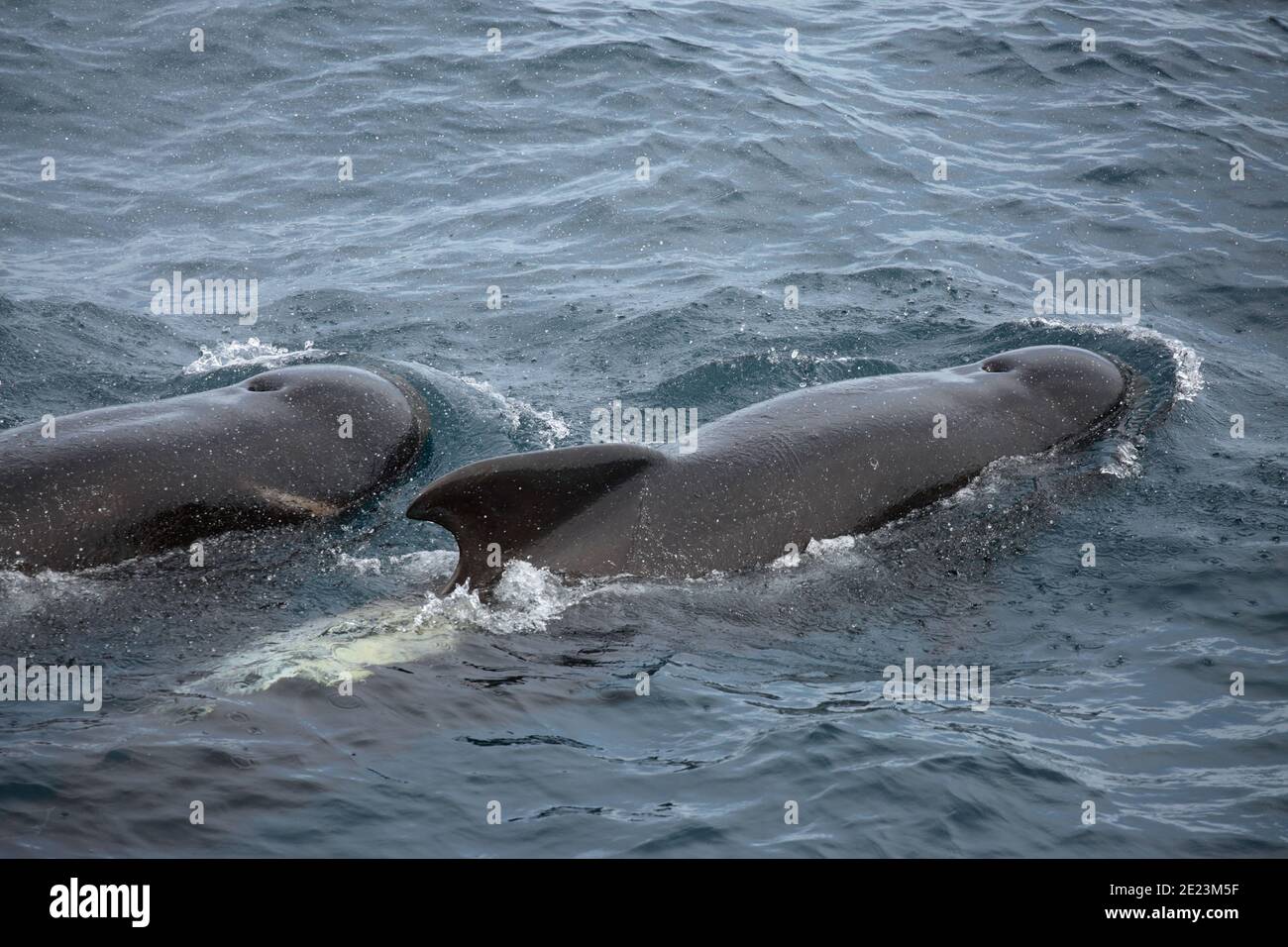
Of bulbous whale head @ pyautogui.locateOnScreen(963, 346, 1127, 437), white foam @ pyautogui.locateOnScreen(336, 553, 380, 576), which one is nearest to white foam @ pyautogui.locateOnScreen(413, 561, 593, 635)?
white foam @ pyautogui.locateOnScreen(336, 553, 380, 576)

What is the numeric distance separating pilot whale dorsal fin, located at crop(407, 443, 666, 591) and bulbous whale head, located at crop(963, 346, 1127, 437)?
3649 mm

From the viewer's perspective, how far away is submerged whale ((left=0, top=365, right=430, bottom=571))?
9.55 meters

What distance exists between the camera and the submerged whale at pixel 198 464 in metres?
9.55

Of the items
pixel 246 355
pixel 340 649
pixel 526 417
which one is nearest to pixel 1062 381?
pixel 526 417

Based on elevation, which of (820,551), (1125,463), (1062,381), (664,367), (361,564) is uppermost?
(1062,381)

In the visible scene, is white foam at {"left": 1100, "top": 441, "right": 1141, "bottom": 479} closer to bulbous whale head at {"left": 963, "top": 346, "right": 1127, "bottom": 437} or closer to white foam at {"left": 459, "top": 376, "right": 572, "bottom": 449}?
bulbous whale head at {"left": 963, "top": 346, "right": 1127, "bottom": 437}

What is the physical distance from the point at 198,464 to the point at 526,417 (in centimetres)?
351

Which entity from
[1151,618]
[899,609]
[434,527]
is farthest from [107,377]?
[1151,618]

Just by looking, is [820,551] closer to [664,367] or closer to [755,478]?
[755,478]

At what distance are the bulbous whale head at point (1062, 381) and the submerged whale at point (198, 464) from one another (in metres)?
4.90

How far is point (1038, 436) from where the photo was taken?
10.9 metres

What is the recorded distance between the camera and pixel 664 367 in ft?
45.9

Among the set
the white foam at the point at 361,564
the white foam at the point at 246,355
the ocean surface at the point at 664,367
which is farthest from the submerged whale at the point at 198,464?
the white foam at the point at 246,355
